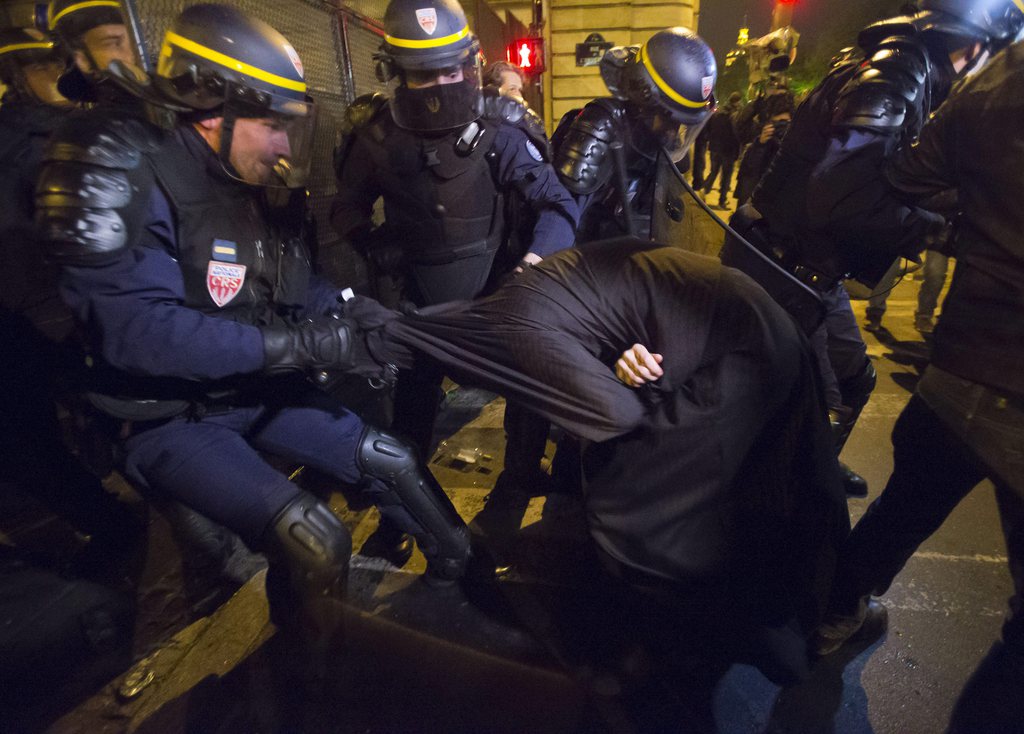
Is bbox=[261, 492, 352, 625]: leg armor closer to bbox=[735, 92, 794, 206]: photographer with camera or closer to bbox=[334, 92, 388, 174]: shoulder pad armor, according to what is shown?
bbox=[334, 92, 388, 174]: shoulder pad armor

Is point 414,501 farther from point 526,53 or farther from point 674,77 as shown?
point 526,53

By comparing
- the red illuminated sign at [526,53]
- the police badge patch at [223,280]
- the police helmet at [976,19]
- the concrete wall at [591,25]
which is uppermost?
the concrete wall at [591,25]

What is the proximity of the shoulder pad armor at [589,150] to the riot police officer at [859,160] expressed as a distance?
2.63 ft

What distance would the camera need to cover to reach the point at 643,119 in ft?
8.93

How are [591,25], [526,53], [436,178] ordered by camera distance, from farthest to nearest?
[591,25] → [526,53] → [436,178]

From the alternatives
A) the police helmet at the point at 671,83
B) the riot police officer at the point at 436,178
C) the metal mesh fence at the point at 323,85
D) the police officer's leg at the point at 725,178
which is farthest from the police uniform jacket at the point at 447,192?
the police officer's leg at the point at 725,178

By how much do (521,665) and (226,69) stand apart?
219 centimetres

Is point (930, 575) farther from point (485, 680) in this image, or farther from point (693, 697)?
point (485, 680)

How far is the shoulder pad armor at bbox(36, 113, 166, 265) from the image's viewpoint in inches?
49.5

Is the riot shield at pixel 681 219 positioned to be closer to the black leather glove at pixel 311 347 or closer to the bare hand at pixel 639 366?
the bare hand at pixel 639 366

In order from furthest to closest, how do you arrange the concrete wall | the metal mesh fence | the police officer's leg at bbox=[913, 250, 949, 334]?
the concrete wall, the police officer's leg at bbox=[913, 250, 949, 334], the metal mesh fence

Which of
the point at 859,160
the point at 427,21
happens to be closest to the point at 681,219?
the point at 859,160

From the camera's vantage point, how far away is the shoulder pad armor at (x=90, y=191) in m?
1.26

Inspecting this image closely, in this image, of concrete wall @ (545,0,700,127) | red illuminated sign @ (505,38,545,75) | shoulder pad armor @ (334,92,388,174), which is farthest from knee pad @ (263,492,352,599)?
concrete wall @ (545,0,700,127)
